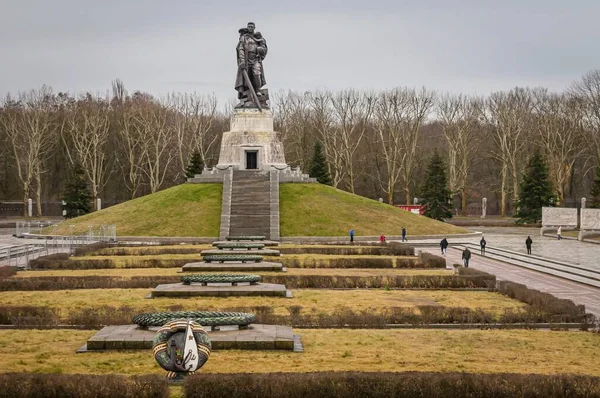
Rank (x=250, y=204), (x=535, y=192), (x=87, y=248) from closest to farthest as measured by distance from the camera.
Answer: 1. (x=87, y=248)
2. (x=250, y=204)
3. (x=535, y=192)

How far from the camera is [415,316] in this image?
66.1ft

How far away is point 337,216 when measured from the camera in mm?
56656

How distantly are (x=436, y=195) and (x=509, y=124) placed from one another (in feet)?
54.3

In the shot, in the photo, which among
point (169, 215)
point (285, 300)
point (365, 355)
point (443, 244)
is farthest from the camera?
point (169, 215)

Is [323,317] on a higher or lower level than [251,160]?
lower

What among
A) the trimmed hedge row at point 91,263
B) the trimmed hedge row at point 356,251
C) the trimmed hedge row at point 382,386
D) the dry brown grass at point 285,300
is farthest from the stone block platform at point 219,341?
the trimmed hedge row at point 356,251

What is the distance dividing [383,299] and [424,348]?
789 centimetres

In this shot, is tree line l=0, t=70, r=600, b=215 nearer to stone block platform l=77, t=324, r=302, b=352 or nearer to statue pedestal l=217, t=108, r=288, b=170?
statue pedestal l=217, t=108, r=288, b=170

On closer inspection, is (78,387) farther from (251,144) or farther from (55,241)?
(251,144)

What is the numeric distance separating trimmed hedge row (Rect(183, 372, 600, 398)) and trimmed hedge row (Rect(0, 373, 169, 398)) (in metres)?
→ 0.53

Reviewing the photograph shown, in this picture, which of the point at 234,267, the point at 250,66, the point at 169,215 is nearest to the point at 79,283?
the point at 234,267

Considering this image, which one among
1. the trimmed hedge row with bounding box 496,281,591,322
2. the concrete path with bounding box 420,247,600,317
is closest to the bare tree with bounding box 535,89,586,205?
the concrete path with bounding box 420,247,600,317

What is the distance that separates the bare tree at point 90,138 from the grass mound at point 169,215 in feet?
82.6

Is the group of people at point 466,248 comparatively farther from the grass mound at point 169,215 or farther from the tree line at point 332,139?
the tree line at point 332,139
